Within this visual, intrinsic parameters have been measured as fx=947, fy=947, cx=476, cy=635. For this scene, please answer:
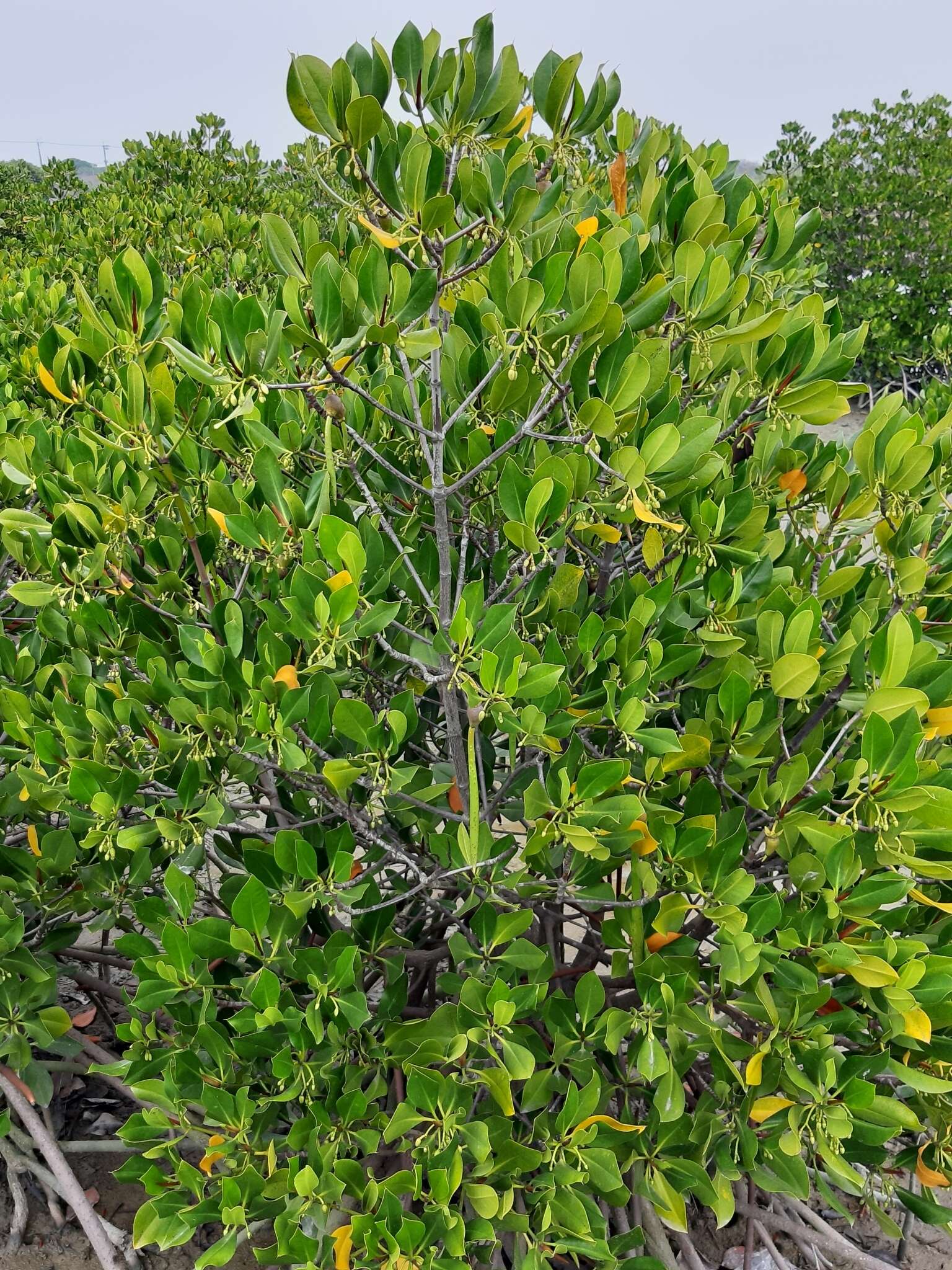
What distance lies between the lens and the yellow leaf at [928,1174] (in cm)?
172

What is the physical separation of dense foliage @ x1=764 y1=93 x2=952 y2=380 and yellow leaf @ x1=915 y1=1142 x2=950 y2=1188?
11.1 m

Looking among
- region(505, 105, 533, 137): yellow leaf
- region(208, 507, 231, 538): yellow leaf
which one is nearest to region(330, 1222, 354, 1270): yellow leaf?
region(208, 507, 231, 538): yellow leaf

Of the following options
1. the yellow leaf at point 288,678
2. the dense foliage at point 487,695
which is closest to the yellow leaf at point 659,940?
the dense foliage at point 487,695

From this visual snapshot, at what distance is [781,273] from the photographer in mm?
2258

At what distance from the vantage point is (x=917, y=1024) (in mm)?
1445

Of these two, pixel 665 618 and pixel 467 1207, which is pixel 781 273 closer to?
pixel 665 618

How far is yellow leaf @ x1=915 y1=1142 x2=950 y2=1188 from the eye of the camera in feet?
5.64

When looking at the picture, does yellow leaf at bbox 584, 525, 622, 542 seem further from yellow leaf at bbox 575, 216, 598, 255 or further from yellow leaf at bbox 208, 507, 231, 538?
yellow leaf at bbox 208, 507, 231, 538

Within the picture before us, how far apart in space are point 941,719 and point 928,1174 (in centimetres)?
91

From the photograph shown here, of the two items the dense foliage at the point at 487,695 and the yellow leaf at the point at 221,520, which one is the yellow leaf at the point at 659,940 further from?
the yellow leaf at the point at 221,520

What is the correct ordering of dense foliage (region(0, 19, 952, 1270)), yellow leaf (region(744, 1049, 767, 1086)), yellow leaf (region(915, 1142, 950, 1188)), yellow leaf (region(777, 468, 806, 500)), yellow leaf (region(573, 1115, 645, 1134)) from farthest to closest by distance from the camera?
yellow leaf (region(777, 468, 806, 500))
yellow leaf (region(915, 1142, 950, 1188))
yellow leaf (region(573, 1115, 645, 1134))
yellow leaf (region(744, 1049, 767, 1086))
dense foliage (region(0, 19, 952, 1270))

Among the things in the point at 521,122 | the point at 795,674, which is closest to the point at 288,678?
the point at 795,674

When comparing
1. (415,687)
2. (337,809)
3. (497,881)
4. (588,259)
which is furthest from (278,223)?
(497,881)

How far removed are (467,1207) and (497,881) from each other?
0.90 metres
